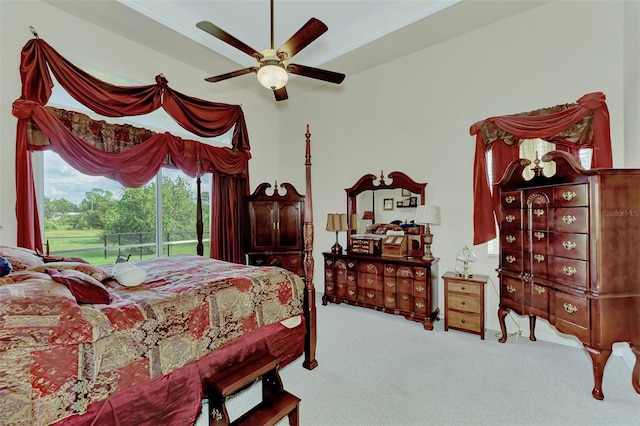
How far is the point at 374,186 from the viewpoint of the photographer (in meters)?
4.18

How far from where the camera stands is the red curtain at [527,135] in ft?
8.76

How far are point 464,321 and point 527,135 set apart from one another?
6.80 feet

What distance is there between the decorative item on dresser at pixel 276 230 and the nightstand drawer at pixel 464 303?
223 cm

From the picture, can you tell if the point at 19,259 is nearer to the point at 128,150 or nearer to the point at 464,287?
the point at 128,150

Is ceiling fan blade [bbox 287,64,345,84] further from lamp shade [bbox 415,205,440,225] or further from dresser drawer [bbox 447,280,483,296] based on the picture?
dresser drawer [bbox 447,280,483,296]

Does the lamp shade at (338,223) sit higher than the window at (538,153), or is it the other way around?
the window at (538,153)

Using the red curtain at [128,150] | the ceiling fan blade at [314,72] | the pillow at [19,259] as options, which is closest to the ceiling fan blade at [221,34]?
the ceiling fan blade at [314,72]

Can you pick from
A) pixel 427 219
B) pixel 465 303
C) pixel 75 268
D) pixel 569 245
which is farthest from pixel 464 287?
pixel 75 268

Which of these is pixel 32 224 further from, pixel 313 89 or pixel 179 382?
pixel 313 89

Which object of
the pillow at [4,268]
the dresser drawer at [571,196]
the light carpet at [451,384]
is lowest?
the light carpet at [451,384]

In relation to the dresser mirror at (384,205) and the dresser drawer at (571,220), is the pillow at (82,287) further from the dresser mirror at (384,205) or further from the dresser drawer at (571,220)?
the dresser drawer at (571,220)

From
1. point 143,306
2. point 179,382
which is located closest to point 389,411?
point 179,382

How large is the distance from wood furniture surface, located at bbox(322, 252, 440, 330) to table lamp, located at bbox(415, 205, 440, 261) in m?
0.15

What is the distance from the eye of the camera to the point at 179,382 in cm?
162
